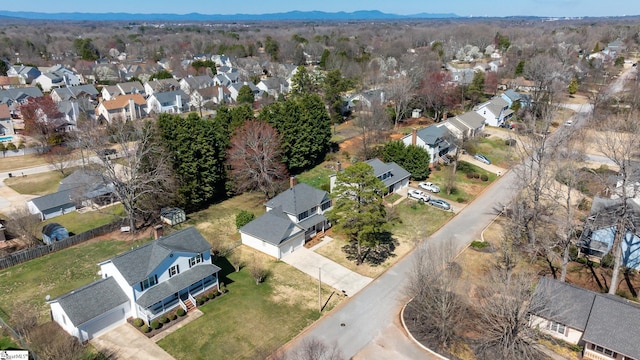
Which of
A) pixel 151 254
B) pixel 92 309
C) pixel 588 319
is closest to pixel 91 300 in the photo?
pixel 92 309

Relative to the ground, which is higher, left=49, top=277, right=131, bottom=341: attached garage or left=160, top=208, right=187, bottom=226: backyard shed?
left=49, top=277, right=131, bottom=341: attached garage

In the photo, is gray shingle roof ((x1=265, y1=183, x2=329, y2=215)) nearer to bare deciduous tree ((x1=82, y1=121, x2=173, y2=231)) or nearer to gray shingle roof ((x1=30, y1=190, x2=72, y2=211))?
bare deciduous tree ((x1=82, y1=121, x2=173, y2=231))

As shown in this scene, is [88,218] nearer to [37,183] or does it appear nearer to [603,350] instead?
[37,183]

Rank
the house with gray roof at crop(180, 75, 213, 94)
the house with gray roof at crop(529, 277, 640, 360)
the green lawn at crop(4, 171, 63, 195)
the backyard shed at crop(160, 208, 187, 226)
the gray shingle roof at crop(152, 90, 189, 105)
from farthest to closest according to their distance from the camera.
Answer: the house with gray roof at crop(180, 75, 213, 94)
the gray shingle roof at crop(152, 90, 189, 105)
the green lawn at crop(4, 171, 63, 195)
the backyard shed at crop(160, 208, 187, 226)
the house with gray roof at crop(529, 277, 640, 360)

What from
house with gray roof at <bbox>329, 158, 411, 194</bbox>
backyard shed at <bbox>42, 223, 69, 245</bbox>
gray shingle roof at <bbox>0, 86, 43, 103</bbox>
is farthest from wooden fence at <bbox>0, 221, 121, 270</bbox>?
gray shingle roof at <bbox>0, 86, 43, 103</bbox>

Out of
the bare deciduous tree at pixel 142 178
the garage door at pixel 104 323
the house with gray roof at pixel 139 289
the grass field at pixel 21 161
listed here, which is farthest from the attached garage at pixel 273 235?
the grass field at pixel 21 161

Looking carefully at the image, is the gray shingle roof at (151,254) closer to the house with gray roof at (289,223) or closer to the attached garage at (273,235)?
the attached garage at (273,235)

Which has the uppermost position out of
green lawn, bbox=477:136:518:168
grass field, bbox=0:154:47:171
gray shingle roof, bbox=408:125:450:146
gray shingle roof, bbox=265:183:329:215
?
gray shingle roof, bbox=408:125:450:146

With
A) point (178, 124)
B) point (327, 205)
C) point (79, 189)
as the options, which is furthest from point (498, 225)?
point (79, 189)
